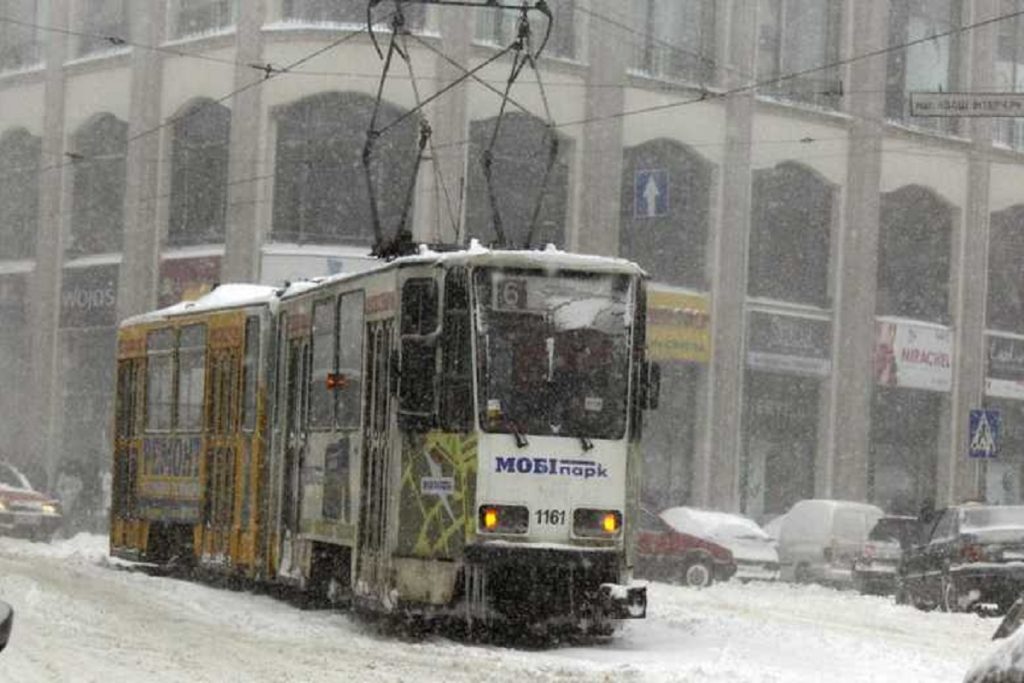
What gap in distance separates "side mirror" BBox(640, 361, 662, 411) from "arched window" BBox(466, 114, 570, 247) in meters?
22.9

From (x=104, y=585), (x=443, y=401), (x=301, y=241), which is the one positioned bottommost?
(x=104, y=585)

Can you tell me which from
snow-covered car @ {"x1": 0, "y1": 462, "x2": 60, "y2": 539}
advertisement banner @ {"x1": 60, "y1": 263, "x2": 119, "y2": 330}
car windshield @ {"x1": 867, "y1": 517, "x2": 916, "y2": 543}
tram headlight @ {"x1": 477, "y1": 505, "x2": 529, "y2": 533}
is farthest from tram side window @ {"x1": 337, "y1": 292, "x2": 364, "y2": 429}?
advertisement banner @ {"x1": 60, "y1": 263, "x2": 119, "y2": 330}

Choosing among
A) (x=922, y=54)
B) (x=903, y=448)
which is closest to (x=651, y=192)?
(x=922, y=54)

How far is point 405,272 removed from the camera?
1753cm

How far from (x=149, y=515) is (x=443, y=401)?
8.81m

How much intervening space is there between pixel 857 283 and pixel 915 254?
2.73 metres

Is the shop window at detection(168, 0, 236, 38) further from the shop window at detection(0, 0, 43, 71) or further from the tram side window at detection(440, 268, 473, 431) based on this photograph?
the tram side window at detection(440, 268, 473, 431)

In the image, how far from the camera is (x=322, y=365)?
19641 mm

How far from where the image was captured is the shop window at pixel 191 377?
2345 cm

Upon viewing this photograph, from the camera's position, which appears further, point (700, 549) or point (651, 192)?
point (651, 192)

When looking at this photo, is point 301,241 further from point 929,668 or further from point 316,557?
point 929,668

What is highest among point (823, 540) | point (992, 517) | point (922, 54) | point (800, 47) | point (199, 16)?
point (922, 54)

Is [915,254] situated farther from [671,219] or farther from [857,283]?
[671,219]

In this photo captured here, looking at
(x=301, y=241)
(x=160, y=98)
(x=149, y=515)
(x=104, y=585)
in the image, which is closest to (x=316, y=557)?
(x=104, y=585)
